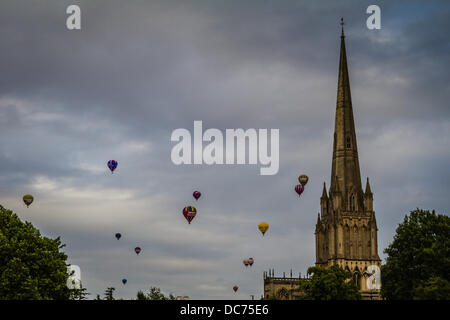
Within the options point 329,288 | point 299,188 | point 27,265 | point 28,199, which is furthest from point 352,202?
point 27,265

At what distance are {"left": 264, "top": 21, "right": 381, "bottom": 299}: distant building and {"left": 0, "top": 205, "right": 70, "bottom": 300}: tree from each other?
310ft

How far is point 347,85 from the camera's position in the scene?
183m

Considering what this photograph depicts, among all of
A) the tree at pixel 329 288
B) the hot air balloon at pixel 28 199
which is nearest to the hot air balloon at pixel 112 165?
the hot air balloon at pixel 28 199

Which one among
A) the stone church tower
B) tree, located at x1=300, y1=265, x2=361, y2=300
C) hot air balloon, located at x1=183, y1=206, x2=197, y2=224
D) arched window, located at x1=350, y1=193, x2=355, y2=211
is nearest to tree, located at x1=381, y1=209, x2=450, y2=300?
tree, located at x1=300, y1=265, x2=361, y2=300

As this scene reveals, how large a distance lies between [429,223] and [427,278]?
7.61 metres

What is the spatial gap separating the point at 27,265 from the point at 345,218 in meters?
106

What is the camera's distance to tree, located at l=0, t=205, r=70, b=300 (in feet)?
255

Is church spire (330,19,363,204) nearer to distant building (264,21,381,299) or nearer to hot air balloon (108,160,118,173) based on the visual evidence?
distant building (264,21,381,299)

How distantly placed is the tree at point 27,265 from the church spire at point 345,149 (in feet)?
331

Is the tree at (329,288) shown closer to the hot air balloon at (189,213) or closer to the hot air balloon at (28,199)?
the hot air balloon at (189,213)

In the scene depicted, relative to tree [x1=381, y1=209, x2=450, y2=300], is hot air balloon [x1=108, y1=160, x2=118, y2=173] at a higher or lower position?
higher

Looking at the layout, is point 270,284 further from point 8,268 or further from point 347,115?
point 8,268

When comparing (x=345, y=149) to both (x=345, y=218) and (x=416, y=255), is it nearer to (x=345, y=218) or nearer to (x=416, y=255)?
(x=345, y=218)

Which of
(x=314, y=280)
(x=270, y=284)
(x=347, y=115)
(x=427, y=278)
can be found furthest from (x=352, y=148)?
(x=427, y=278)
